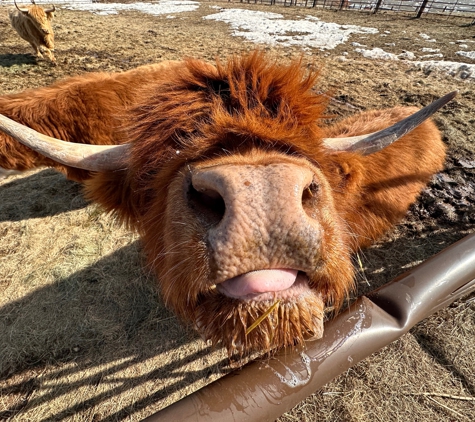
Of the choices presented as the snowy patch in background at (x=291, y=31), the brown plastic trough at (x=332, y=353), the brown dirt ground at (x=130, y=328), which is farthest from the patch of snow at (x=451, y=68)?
the brown plastic trough at (x=332, y=353)

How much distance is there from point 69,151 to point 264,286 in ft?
4.56

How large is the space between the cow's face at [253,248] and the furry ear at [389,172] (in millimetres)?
1555

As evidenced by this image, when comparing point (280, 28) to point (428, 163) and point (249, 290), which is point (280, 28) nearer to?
point (428, 163)

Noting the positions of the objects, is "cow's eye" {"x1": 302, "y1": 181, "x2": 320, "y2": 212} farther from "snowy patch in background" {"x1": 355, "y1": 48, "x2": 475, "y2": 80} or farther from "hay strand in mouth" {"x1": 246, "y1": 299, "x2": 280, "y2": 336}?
"snowy patch in background" {"x1": 355, "y1": 48, "x2": 475, "y2": 80}

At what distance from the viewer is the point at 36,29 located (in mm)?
8430

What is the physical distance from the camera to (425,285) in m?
1.07

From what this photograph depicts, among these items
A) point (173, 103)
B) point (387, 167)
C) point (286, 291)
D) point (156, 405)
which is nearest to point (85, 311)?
point (156, 405)

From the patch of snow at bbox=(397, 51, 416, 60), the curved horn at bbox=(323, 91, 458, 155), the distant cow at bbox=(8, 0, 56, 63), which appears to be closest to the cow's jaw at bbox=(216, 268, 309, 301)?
the curved horn at bbox=(323, 91, 458, 155)

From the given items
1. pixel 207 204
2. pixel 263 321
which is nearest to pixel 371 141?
pixel 207 204

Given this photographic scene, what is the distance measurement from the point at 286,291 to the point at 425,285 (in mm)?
536

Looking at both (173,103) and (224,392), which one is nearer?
(224,392)

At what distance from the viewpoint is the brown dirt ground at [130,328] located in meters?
2.16

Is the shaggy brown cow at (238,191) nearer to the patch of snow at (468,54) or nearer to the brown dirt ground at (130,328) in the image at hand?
the brown dirt ground at (130,328)

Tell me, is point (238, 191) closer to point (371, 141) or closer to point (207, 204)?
point (207, 204)
